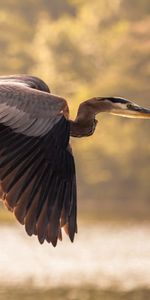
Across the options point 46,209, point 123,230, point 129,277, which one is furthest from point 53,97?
point 123,230

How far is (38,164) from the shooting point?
6238mm

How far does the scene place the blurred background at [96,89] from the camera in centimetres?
2384

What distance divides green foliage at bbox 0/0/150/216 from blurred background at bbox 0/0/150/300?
30mm

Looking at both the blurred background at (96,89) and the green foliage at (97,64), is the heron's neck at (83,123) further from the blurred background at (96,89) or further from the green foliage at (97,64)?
the green foliage at (97,64)

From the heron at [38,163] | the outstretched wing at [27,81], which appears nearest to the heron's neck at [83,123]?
the outstretched wing at [27,81]

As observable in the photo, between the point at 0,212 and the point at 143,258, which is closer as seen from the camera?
the point at 143,258

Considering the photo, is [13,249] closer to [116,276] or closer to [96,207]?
[116,276]

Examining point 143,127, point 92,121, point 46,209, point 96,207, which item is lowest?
point 96,207

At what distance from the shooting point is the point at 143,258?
2088 centimetres

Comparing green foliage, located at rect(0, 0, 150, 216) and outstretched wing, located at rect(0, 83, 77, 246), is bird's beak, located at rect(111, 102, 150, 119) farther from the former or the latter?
green foliage, located at rect(0, 0, 150, 216)

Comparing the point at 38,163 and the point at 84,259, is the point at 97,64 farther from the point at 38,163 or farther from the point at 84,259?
the point at 38,163

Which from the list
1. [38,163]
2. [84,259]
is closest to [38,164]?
[38,163]

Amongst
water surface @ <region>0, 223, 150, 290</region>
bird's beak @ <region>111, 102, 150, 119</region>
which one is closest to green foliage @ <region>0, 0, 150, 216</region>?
water surface @ <region>0, 223, 150, 290</region>

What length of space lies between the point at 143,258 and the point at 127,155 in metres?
9.57
